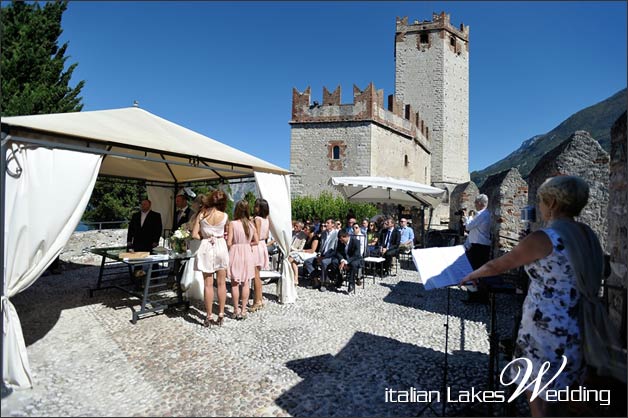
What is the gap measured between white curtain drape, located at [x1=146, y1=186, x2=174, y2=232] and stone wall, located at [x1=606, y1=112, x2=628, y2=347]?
8.92 m

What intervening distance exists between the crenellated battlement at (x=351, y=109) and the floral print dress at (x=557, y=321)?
18.5m

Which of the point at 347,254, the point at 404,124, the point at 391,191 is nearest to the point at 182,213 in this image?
the point at 347,254

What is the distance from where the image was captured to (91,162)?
12.0ft

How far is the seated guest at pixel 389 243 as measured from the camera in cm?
817

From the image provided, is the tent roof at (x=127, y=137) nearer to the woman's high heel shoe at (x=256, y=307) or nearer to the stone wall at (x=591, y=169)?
the woman's high heel shoe at (x=256, y=307)

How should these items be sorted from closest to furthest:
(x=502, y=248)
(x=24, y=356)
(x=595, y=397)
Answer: (x=595, y=397) < (x=24, y=356) < (x=502, y=248)

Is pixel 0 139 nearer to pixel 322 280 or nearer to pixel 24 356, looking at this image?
pixel 24 356

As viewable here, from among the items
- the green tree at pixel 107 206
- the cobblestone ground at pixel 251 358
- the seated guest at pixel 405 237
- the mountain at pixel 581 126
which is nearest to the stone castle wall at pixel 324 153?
the green tree at pixel 107 206

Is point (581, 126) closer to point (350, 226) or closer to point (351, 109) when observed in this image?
point (351, 109)

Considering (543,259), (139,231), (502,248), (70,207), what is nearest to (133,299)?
(139,231)

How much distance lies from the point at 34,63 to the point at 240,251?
14.1 m

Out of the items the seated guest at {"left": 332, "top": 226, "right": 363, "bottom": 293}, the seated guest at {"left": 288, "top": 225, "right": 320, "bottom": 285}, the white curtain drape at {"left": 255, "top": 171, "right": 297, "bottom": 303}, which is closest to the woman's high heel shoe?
the white curtain drape at {"left": 255, "top": 171, "right": 297, "bottom": 303}

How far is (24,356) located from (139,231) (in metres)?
3.22

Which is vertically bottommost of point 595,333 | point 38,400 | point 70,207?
point 38,400
